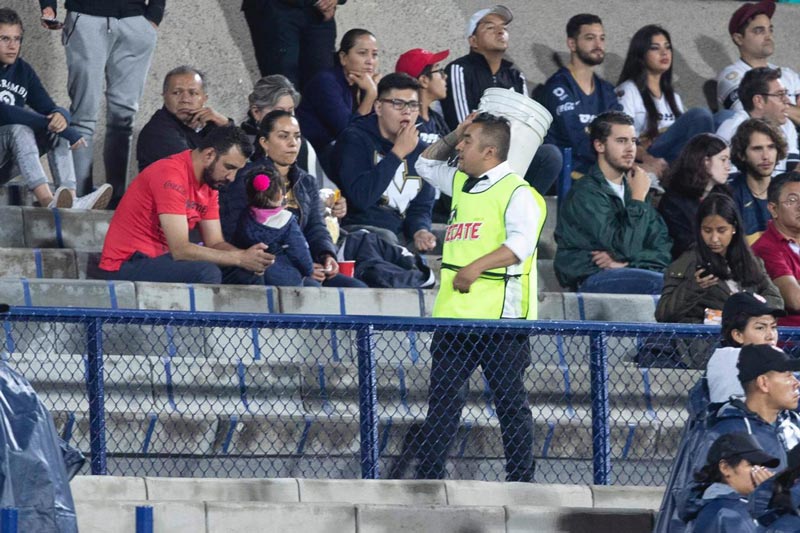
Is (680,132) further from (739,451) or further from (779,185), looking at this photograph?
(739,451)

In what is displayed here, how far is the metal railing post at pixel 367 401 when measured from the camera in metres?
8.12

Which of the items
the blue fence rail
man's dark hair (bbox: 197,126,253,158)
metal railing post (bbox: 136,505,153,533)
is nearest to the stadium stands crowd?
man's dark hair (bbox: 197,126,253,158)

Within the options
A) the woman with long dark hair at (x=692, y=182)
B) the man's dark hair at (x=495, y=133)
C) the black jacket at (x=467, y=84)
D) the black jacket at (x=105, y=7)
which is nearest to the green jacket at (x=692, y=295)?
the man's dark hair at (x=495, y=133)

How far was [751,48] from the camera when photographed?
1355cm

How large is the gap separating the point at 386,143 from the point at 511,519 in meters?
3.65

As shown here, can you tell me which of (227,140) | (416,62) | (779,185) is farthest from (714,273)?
(416,62)

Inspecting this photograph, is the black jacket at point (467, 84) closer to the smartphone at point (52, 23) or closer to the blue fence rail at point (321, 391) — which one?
the smartphone at point (52, 23)

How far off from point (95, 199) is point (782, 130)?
4744 millimetres

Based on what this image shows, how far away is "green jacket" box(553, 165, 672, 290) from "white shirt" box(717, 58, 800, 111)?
10.1 feet

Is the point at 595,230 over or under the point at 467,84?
under

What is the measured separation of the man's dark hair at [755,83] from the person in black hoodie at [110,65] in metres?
4.01

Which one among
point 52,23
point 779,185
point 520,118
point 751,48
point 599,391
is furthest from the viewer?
point 751,48

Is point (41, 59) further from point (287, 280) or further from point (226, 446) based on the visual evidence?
point (226, 446)

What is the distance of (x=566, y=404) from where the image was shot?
8.76 metres
